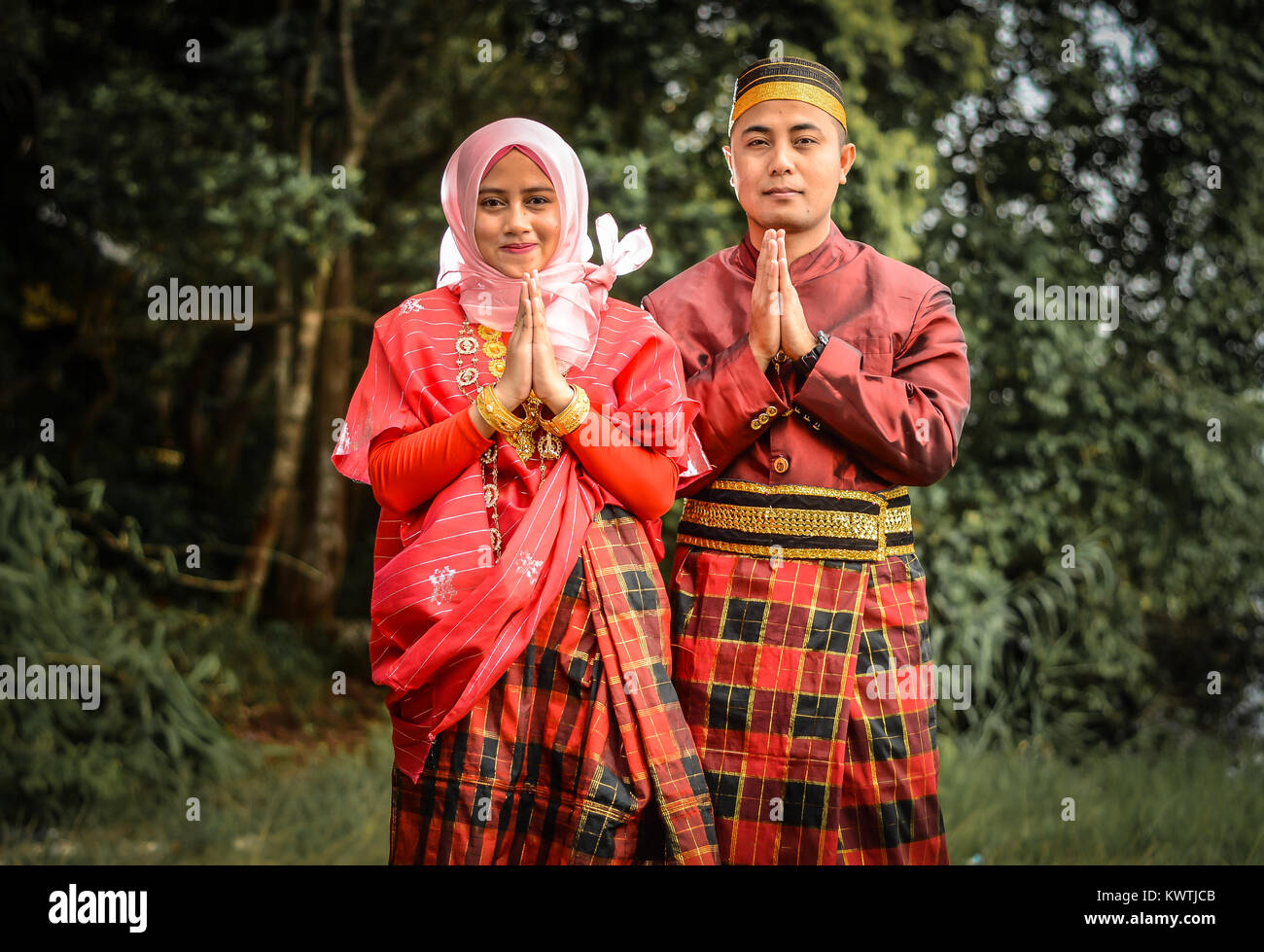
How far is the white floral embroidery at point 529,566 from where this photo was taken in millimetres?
2172

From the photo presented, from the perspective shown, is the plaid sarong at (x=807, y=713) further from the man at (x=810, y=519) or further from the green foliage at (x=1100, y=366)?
the green foliage at (x=1100, y=366)

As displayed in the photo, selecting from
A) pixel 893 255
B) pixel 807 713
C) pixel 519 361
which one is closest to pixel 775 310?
pixel 519 361

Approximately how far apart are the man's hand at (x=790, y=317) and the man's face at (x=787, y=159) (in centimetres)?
10

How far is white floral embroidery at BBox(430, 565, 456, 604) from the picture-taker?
7.18 feet

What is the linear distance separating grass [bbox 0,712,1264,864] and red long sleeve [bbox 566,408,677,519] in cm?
237

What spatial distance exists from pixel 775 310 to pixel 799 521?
0.45 metres

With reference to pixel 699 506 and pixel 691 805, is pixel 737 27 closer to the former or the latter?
pixel 699 506

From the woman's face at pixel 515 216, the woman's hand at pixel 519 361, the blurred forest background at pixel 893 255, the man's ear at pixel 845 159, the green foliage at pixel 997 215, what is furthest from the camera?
the green foliage at pixel 997 215

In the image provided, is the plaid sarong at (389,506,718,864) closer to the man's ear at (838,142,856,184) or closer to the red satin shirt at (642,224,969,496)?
the red satin shirt at (642,224,969,496)

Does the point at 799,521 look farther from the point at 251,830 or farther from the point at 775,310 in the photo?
the point at 251,830

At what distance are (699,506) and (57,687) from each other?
313cm

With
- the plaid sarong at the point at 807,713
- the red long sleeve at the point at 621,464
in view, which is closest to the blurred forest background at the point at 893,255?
the plaid sarong at the point at 807,713

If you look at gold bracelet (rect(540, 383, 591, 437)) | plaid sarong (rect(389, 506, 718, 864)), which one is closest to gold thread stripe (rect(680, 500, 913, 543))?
plaid sarong (rect(389, 506, 718, 864))

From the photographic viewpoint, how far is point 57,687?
438 centimetres
